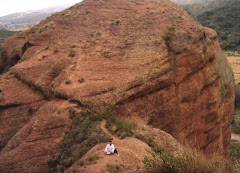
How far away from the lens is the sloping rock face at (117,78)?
435 inches

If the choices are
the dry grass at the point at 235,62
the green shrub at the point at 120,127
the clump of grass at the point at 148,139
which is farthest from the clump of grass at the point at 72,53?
the dry grass at the point at 235,62

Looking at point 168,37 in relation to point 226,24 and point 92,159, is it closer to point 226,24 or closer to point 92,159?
point 92,159

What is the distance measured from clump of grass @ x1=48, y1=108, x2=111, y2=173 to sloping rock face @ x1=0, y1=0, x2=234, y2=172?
39 centimetres

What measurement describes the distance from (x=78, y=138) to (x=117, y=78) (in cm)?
384

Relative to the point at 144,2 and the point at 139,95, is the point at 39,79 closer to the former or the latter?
the point at 139,95

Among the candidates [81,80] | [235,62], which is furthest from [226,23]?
[81,80]

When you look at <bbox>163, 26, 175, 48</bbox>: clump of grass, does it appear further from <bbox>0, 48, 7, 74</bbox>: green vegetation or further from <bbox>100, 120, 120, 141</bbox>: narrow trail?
<bbox>0, 48, 7, 74</bbox>: green vegetation

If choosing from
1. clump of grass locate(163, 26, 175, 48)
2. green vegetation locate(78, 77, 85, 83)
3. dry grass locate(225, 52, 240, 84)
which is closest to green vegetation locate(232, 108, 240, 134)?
dry grass locate(225, 52, 240, 84)

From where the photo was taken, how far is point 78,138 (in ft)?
32.3

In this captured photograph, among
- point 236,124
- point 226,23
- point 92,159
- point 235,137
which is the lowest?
point 236,124

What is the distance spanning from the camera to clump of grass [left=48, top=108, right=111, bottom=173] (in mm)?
9086

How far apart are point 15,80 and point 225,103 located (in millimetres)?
14253

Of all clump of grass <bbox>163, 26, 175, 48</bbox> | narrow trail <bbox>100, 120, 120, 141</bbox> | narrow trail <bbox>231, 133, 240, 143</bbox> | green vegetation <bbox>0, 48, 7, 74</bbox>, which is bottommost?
narrow trail <bbox>231, 133, 240, 143</bbox>

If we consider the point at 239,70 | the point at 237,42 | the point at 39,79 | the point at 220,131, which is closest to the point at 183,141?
the point at 220,131
